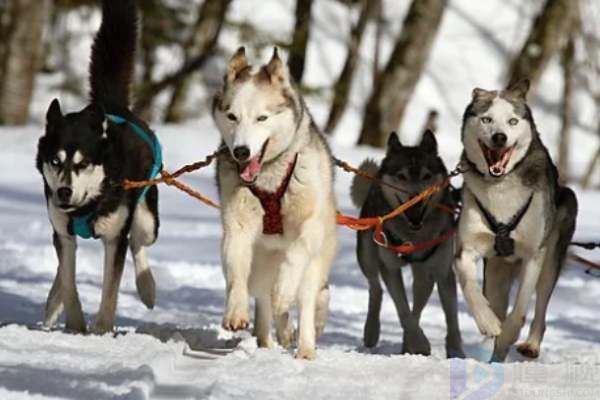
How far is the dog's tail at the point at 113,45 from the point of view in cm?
662

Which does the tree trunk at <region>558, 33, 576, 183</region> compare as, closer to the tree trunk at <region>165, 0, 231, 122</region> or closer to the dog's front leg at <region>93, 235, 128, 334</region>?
the tree trunk at <region>165, 0, 231, 122</region>

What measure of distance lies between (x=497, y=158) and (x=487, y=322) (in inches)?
28.6

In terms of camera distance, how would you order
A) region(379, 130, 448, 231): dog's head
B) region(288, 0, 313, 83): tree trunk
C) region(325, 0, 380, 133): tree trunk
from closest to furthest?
region(379, 130, 448, 231): dog's head, region(288, 0, 313, 83): tree trunk, region(325, 0, 380, 133): tree trunk

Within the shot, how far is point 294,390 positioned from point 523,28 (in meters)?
25.0

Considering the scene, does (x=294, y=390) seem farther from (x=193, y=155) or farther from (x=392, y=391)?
(x=193, y=155)

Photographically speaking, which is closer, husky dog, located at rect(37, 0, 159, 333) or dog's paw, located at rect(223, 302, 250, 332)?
dog's paw, located at rect(223, 302, 250, 332)

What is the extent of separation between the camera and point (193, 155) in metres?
14.6

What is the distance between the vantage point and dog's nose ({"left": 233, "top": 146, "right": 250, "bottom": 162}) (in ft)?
16.4

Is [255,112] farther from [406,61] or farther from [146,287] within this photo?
[406,61]

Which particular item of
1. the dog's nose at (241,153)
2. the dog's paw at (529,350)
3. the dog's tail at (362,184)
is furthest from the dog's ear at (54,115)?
the dog's paw at (529,350)

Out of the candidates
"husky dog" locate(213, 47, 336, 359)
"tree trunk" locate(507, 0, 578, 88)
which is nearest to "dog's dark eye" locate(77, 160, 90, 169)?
"husky dog" locate(213, 47, 336, 359)

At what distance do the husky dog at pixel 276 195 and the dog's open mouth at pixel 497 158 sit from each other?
30.5 inches

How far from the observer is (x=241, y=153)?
16.4ft

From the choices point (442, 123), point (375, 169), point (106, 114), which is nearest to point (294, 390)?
point (106, 114)
